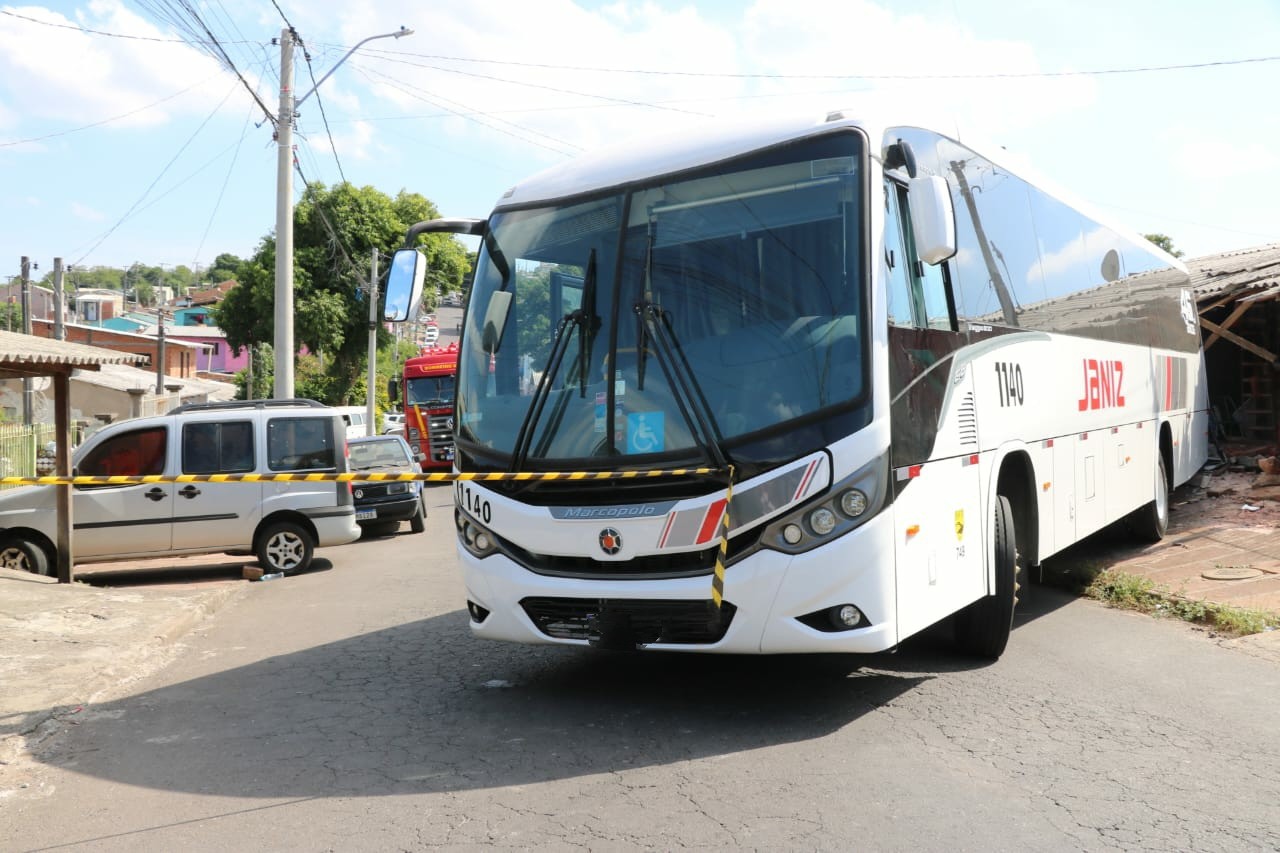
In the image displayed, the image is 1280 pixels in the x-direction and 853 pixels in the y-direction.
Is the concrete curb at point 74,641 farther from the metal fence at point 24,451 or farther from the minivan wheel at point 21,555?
the metal fence at point 24,451

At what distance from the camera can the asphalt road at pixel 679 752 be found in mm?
4441

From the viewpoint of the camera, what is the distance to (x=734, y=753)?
5.43m

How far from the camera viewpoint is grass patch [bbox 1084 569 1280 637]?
8.37m

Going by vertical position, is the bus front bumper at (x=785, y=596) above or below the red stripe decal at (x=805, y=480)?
below

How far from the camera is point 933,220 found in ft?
18.6

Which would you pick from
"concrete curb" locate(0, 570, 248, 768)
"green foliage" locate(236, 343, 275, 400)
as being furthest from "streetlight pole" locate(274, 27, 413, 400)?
"green foliage" locate(236, 343, 275, 400)

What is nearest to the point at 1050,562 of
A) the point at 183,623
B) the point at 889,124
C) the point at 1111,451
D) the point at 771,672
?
the point at 1111,451

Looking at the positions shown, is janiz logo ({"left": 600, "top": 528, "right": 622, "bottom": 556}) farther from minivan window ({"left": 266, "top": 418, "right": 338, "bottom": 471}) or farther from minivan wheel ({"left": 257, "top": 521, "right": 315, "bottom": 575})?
minivan wheel ({"left": 257, "top": 521, "right": 315, "bottom": 575})

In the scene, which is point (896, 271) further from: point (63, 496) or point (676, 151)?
point (63, 496)

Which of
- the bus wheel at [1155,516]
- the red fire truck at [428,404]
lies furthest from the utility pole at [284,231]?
the bus wheel at [1155,516]

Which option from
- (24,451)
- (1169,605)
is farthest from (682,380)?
(24,451)

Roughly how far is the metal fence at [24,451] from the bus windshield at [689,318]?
63.0 feet

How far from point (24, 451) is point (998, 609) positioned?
22.8 meters

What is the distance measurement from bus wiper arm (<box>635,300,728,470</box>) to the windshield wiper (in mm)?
310
